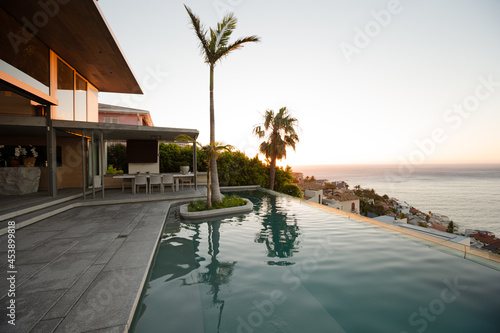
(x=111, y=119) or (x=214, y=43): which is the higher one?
(x=214, y=43)

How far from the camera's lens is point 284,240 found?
497 cm

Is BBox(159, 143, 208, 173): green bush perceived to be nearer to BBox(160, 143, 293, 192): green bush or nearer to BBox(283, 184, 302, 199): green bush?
BBox(160, 143, 293, 192): green bush

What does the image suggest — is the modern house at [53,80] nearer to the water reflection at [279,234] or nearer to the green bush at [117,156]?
the green bush at [117,156]

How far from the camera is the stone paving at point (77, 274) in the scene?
1993 millimetres

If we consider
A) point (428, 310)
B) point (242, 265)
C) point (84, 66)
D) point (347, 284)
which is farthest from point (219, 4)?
point (428, 310)

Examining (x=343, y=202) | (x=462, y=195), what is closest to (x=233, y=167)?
(x=343, y=202)

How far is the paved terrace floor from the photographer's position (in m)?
2.00

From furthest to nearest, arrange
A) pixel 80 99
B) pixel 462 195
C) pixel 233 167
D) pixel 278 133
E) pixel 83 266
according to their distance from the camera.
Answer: pixel 462 195 → pixel 278 133 → pixel 233 167 → pixel 80 99 → pixel 83 266

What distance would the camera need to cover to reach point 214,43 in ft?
26.1

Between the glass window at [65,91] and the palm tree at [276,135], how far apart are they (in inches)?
428

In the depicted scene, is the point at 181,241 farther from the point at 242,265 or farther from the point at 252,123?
the point at 252,123

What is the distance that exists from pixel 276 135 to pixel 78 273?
14.1 m

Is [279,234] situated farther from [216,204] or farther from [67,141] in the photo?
[67,141]

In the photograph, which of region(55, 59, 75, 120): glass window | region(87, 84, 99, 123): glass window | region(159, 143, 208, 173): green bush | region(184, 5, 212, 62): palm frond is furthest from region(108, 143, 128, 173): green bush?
region(184, 5, 212, 62): palm frond
